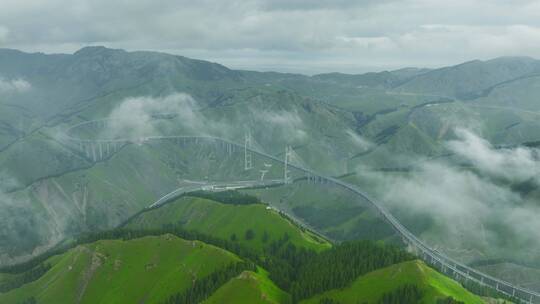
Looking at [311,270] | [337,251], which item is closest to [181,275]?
[311,270]

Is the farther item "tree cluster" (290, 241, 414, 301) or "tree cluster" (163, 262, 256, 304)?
"tree cluster" (163, 262, 256, 304)

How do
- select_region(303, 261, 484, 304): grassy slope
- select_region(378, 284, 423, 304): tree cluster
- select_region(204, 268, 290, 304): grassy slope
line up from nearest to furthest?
select_region(378, 284, 423, 304): tree cluster < select_region(303, 261, 484, 304): grassy slope < select_region(204, 268, 290, 304): grassy slope

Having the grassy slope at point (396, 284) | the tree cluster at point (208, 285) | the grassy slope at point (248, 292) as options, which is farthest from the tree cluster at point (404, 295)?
the tree cluster at point (208, 285)

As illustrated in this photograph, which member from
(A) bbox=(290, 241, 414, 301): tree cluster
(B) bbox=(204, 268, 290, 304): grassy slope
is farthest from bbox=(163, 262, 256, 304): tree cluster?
(A) bbox=(290, 241, 414, 301): tree cluster

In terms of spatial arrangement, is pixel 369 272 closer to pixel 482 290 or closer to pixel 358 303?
pixel 358 303

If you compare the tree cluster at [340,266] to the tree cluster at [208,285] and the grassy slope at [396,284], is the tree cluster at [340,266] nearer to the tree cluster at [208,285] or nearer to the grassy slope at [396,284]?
the grassy slope at [396,284]

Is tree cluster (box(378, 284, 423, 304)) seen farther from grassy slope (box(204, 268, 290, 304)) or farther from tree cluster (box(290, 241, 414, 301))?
grassy slope (box(204, 268, 290, 304))
